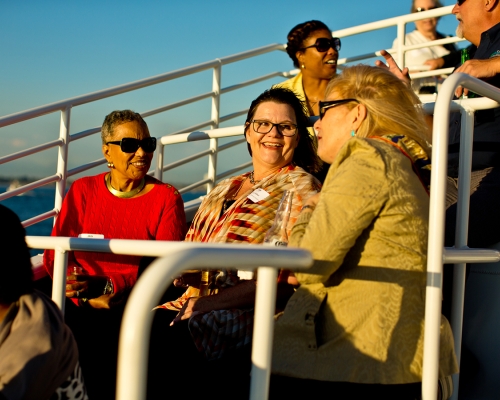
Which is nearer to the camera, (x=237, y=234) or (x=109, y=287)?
(x=237, y=234)

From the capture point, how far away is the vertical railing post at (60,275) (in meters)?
2.20

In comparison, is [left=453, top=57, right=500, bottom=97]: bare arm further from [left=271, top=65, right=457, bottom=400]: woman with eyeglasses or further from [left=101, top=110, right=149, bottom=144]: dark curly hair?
[left=101, top=110, right=149, bottom=144]: dark curly hair

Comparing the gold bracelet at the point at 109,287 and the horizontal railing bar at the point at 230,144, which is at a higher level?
the horizontal railing bar at the point at 230,144

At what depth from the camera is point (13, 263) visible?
1975 millimetres

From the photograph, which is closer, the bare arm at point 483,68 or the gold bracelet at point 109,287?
the bare arm at point 483,68

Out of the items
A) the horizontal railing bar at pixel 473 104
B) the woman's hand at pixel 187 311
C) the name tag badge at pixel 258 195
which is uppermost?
the horizontal railing bar at pixel 473 104

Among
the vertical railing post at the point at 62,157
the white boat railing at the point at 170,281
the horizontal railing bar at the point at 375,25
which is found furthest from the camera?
the horizontal railing bar at the point at 375,25

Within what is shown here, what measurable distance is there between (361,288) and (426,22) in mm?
5905

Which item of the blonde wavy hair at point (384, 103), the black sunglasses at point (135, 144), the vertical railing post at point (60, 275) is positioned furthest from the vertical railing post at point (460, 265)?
the black sunglasses at point (135, 144)

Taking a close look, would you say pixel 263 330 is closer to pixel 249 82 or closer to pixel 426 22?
pixel 249 82

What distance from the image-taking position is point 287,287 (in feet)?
9.36

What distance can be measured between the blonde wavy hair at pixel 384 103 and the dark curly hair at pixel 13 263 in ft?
3.87

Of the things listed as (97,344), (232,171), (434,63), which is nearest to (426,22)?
(434,63)

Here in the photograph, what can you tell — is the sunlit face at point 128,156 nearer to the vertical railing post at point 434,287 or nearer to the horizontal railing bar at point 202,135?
the horizontal railing bar at point 202,135
